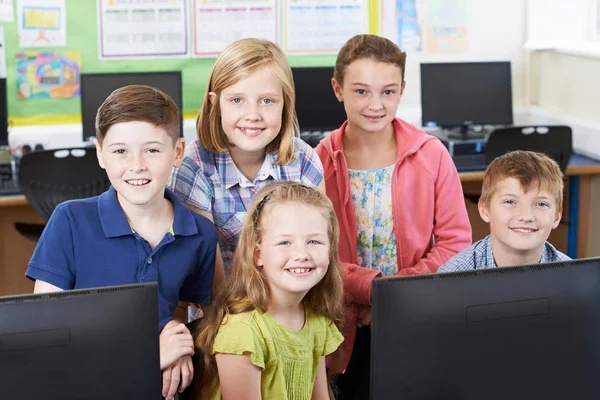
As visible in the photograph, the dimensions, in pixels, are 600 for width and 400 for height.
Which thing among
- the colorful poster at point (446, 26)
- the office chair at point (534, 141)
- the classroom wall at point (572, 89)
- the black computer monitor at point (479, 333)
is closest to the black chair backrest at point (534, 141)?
the office chair at point (534, 141)

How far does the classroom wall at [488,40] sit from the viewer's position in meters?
4.50

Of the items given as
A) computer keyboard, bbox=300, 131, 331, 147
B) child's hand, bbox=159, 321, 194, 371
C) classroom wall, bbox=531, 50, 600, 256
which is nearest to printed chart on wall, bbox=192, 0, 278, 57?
computer keyboard, bbox=300, 131, 331, 147

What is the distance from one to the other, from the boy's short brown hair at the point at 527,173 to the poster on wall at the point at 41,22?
2.94 meters

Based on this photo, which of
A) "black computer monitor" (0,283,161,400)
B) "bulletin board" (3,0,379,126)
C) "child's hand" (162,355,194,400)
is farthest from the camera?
"bulletin board" (3,0,379,126)

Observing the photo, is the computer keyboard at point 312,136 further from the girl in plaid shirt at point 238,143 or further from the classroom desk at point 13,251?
the girl in plaid shirt at point 238,143

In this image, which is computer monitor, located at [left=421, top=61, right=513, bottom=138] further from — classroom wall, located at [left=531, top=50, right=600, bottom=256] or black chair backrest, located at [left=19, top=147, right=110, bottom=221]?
black chair backrest, located at [left=19, top=147, right=110, bottom=221]

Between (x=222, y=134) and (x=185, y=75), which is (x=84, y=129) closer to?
(x=185, y=75)

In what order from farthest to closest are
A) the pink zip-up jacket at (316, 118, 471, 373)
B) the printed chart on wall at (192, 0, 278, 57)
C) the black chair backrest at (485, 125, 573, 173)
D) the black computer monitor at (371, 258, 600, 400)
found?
the printed chart on wall at (192, 0, 278, 57), the black chair backrest at (485, 125, 573, 173), the pink zip-up jacket at (316, 118, 471, 373), the black computer monitor at (371, 258, 600, 400)

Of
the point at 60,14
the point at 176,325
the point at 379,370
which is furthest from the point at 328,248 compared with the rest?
the point at 60,14

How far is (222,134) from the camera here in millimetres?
1822

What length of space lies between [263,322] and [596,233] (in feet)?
9.78

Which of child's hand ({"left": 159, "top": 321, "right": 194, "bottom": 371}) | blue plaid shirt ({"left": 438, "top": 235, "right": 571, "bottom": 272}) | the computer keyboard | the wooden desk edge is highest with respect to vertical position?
the computer keyboard

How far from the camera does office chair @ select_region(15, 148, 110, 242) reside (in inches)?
126

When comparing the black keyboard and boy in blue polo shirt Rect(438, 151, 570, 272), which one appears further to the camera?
the black keyboard
